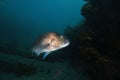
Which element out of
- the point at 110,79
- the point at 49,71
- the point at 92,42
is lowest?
the point at 110,79

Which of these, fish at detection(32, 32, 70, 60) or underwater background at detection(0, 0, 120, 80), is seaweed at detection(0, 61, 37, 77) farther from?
fish at detection(32, 32, 70, 60)

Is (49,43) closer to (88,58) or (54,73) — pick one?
(88,58)

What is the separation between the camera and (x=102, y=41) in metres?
8.99

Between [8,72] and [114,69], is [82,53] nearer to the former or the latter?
[114,69]

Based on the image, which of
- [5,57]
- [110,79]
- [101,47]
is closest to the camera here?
[110,79]

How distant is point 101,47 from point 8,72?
5.26 metres

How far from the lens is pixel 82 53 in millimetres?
8000

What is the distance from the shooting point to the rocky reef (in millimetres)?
7824

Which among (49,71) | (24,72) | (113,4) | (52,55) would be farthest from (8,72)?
(113,4)

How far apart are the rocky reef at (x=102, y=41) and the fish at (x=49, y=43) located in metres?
3.55

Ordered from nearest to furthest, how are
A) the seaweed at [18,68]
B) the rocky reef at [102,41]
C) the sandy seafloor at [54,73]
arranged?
the rocky reef at [102,41] < the sandy seafloor at [54,73] < the seaweed at [18,68]

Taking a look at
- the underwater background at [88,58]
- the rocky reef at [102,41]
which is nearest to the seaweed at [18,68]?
the underwater background at [88,58]

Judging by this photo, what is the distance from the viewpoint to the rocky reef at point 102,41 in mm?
7824

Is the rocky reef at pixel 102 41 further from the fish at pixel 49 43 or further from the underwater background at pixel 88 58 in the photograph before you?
the fish at pixel 49 43
